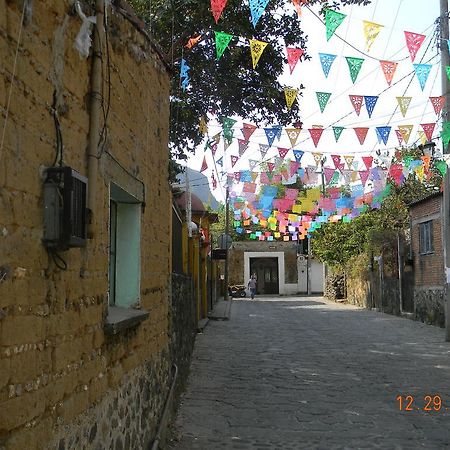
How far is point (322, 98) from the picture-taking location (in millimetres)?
11367

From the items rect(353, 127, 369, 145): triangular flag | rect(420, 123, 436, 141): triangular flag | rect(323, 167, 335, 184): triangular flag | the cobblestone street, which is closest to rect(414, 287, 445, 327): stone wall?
the cobblestone street

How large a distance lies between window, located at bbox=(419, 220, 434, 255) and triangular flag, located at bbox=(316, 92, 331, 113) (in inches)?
375

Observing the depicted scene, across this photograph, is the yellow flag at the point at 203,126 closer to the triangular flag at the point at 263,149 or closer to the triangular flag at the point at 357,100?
the triangular flag at the point at 263,149

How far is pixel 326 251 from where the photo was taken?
3366 centimetres

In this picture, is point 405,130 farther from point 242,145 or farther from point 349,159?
point 242,145

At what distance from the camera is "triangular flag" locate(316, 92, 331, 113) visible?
11.3 meters

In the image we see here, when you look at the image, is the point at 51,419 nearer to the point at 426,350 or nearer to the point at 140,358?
the point at 140,358

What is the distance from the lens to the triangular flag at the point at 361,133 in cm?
1282

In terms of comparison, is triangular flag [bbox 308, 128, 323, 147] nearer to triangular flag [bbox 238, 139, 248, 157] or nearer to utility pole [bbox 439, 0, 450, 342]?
triangular flag [bbox 238, 139, 248, 157]

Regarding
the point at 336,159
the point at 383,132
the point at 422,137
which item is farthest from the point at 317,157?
the point at 383,132

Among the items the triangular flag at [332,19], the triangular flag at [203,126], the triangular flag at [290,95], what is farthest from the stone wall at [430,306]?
the triangular flag at [332,19]

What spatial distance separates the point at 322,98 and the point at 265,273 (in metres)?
37.8

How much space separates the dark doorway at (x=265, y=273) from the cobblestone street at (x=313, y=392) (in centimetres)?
3206

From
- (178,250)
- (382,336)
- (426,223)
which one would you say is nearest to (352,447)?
(178,250)
